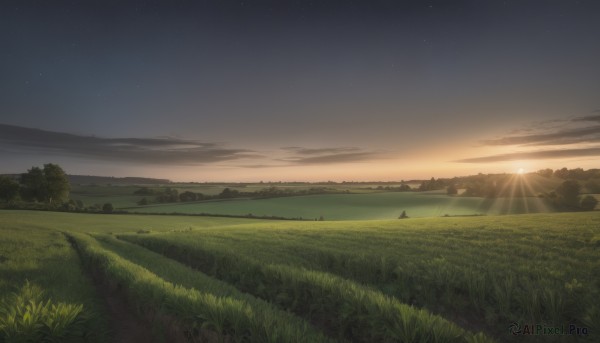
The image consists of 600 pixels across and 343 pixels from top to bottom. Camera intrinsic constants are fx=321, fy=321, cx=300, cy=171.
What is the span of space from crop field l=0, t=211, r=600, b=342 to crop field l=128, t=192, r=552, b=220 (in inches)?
2252

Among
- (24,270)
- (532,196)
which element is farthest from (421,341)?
(532,196)

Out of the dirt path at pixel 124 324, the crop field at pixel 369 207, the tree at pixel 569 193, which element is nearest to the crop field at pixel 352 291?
the dirt path at pixel 124 324

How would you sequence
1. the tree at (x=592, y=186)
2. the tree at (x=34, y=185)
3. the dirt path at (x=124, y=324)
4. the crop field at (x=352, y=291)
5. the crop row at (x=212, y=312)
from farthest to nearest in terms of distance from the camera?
the tree at (x=34, y=185) → the tree at (x=592, y=186) → the dirt path at (x=124, y=324) → the crop field at (x=352, y=291) → the crop row at (x=212, y=312)

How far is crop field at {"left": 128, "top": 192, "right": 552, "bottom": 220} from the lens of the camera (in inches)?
2748

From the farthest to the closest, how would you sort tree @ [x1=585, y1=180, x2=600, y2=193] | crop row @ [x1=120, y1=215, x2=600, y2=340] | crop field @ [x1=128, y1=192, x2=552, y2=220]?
crop field @ [x1=128, y1=192, x2=552, y2=220], tree @ [x1=585, y1=180, x2=600, y2=193], crop row @ [x1=120, y1=215, x2=600, y2=340]

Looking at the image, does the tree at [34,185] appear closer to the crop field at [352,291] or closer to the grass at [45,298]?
the grass at [45,298]

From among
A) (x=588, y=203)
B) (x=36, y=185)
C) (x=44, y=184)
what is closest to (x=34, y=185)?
(x=36, y=185)

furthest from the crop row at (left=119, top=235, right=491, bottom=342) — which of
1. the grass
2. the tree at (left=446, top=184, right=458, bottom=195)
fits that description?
the tree at (left=446, top=184, right=458, bottom=195)

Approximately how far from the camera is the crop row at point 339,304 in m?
6.21

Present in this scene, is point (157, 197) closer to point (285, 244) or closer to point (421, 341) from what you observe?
point (285, 244)

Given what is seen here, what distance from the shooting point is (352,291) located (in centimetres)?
892

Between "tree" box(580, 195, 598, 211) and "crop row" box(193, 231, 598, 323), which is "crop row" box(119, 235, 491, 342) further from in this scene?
"tree" box(580, 195, 598, 211)

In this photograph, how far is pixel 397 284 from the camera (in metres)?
11.5

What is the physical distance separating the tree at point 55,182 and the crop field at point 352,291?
80090 mm
